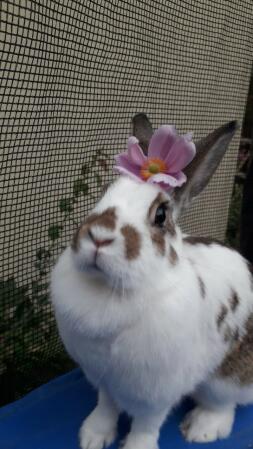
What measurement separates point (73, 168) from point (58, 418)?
1265mm

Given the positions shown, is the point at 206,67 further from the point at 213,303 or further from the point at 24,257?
the point at 213,303

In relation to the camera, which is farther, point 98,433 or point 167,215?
point 98,433

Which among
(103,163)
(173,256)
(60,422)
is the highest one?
(173,256)

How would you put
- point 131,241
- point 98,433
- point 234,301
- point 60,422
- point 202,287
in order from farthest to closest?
point 60,422, point 98,433, point 234,301, point 202,287, point 131,241

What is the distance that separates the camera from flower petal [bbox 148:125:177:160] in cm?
117

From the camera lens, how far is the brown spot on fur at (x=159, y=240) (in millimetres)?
1109

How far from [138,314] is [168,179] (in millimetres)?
293

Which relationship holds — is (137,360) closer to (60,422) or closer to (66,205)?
(60,422)

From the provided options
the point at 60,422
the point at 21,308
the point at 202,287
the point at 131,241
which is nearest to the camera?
the point at 131,241

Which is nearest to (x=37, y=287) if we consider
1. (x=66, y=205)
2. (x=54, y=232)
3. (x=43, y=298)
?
(x=43, y=298)

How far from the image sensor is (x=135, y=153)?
1200 mm

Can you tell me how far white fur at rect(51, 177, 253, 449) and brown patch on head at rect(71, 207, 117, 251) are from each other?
11 millimetres

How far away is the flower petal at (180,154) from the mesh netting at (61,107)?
951 millimetres

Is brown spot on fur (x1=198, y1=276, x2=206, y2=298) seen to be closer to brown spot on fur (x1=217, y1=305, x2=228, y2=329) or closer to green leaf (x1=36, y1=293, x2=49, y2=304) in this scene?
brown spot on fur (x1=217, y1=305, x2=228, y2=329)
